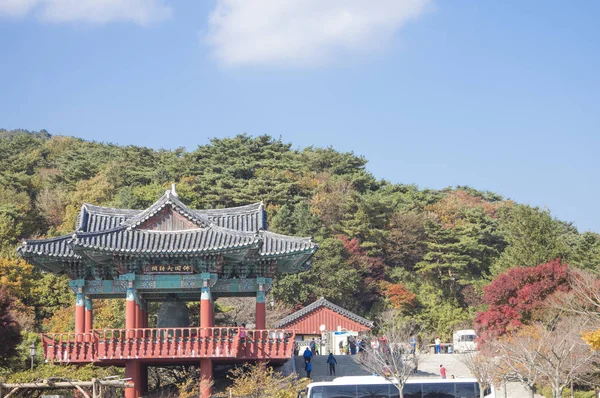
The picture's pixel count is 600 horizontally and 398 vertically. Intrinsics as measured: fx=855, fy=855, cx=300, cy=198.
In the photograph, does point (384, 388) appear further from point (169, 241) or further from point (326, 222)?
point (326, 222)

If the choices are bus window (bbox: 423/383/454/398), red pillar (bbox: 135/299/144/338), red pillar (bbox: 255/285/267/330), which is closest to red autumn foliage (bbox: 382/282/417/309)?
bus window (bbox: 423/383/454/398)

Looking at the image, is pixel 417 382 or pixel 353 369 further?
pixel 353 369

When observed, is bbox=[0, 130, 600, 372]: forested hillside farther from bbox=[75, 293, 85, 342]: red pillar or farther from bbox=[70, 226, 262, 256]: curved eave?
bbox=[70, 226, 262, 256]: curved eave

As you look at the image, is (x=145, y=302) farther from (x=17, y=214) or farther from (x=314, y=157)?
(x=314, y=157)

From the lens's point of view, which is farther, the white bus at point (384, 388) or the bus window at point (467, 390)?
the bus window at point (467, 390)

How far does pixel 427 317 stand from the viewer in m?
59.7

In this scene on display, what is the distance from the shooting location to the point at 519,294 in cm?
4125

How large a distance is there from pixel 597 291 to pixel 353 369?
11154mm

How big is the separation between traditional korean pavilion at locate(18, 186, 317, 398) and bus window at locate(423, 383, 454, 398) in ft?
19.8

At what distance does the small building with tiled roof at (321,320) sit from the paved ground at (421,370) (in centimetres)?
995

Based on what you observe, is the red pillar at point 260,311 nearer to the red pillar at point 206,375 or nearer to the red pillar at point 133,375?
the red pillar at point 206,375

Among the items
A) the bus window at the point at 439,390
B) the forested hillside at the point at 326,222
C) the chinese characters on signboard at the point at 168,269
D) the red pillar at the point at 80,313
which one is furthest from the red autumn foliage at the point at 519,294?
the red pillar at the point at 80,313

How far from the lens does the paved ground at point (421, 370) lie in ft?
119

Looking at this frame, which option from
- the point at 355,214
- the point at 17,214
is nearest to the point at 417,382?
the point at 355,214
